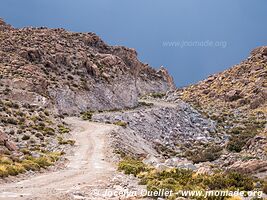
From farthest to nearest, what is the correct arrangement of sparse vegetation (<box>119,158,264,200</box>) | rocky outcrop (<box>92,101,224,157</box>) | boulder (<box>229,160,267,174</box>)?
1. rocky outcrop (<box>92,101,224,157</box>)
2. boulder (<box>229,160,267,174</box>)
3. sparse vegetation (<box>119,158,264,200</box>)

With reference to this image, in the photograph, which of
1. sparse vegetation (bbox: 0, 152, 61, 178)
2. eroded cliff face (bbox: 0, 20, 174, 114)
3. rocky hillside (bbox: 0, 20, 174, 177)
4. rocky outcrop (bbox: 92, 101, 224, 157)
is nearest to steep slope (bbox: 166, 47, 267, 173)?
rocky outcrop (bbox: 92, 101, 224, 157)

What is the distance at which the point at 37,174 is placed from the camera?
75.0 ft

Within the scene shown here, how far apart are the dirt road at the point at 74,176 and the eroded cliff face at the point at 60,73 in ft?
68.5

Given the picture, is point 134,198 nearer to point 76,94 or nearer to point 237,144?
point 237,144

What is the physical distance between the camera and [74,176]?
71.2ft

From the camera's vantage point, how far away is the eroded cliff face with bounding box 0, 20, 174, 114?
193ft

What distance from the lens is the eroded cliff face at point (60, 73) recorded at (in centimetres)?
5881

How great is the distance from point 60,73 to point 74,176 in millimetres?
53793

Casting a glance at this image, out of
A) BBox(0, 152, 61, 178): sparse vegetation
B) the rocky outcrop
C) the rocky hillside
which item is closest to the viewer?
BBox(0, 152, 61, 178): sparse vegetation

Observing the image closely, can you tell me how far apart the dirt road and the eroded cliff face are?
2088 centimetres

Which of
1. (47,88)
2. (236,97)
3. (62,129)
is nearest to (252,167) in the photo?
(62,129)

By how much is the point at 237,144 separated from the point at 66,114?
3289 centimetres

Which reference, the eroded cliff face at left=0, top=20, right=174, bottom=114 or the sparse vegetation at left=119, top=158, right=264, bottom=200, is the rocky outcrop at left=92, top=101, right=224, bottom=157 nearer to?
the eroded cliff face at left=0, top=20, right=174, bottom=114

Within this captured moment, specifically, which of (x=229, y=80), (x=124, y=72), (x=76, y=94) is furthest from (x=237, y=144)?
(x=229, y=80)
